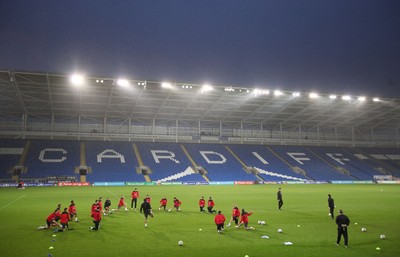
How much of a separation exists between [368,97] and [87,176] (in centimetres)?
5367

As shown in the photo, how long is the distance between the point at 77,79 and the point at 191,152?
29761mm

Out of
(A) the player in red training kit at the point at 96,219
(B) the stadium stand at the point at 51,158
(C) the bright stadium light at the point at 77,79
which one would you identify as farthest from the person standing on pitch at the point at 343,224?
(B) the stadium stand at the point at 51,158

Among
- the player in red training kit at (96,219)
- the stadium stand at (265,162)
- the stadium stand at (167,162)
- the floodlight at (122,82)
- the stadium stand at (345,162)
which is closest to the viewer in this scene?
the player in red training kit at (96,219)

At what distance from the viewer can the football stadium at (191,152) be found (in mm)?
24219

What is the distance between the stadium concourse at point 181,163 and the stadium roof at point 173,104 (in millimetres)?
6601

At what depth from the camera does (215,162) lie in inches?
2520

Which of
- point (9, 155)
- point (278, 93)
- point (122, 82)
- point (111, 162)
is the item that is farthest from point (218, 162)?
point (9, 155)

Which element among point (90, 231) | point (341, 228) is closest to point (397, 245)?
point (341, 228)

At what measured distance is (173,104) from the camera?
194ft

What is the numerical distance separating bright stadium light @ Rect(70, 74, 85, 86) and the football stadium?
16cm

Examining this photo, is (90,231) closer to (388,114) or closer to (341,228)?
(341,228)

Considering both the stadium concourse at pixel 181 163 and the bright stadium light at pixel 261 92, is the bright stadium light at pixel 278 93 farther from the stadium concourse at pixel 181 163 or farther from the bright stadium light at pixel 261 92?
the stadium concourse at pixel 181 163

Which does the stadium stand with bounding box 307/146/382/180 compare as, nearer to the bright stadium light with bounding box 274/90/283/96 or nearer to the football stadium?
the football stadium

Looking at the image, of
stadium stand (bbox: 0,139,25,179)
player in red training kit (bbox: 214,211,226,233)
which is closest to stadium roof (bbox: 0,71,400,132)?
stadium stand (bbox: 0,139,25,179)
